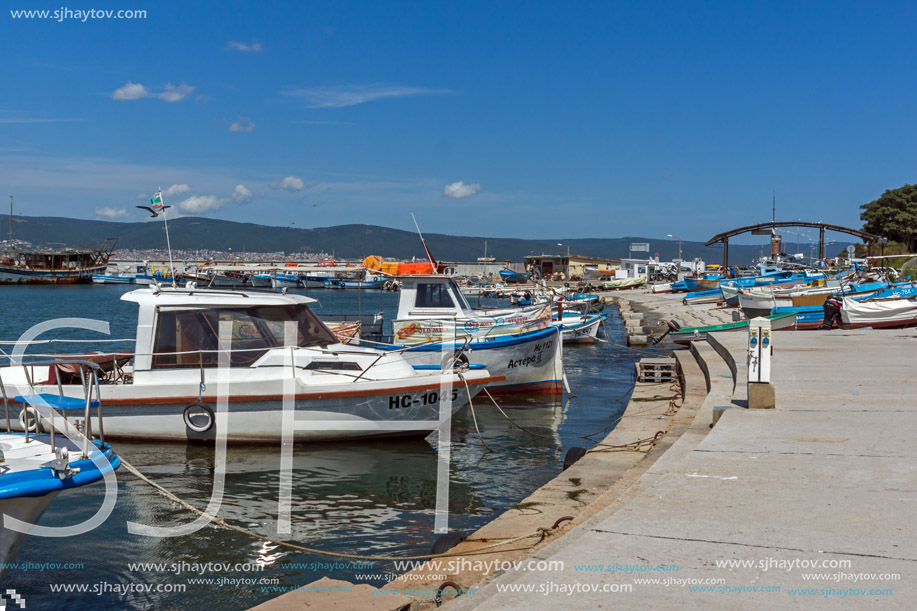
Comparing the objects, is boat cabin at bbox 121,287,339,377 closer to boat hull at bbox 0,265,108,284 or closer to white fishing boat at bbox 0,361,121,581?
white fishing boat at bbox 0,361,121,581

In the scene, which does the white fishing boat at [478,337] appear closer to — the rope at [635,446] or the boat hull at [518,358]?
the boat hull at [518,358]

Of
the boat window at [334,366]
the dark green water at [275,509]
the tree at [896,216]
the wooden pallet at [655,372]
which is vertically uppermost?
the tree at [896,216]

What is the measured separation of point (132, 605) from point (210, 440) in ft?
18.1

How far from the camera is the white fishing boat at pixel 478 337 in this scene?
18.3 metres

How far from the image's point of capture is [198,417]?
12562mm

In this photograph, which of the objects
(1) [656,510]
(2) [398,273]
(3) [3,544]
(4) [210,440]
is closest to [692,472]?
(1) [656,510]

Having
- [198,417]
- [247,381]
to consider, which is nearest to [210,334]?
[247,381]

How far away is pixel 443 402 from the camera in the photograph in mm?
13250

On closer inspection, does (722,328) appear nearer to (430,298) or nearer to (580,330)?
(580,330)

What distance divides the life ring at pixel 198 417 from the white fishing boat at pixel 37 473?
17.1 feet

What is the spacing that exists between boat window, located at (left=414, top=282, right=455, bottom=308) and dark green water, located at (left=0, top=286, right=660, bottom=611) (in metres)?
4.89

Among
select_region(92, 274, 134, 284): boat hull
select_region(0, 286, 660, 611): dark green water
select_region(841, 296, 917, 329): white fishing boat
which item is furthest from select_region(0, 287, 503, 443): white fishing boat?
select_region(92, 274, 134, 284): boat hull

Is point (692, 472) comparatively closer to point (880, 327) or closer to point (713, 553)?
point (713, 553)

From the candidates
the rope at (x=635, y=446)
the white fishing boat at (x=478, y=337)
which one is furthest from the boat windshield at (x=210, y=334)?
the rope at (x=635, y=446)
